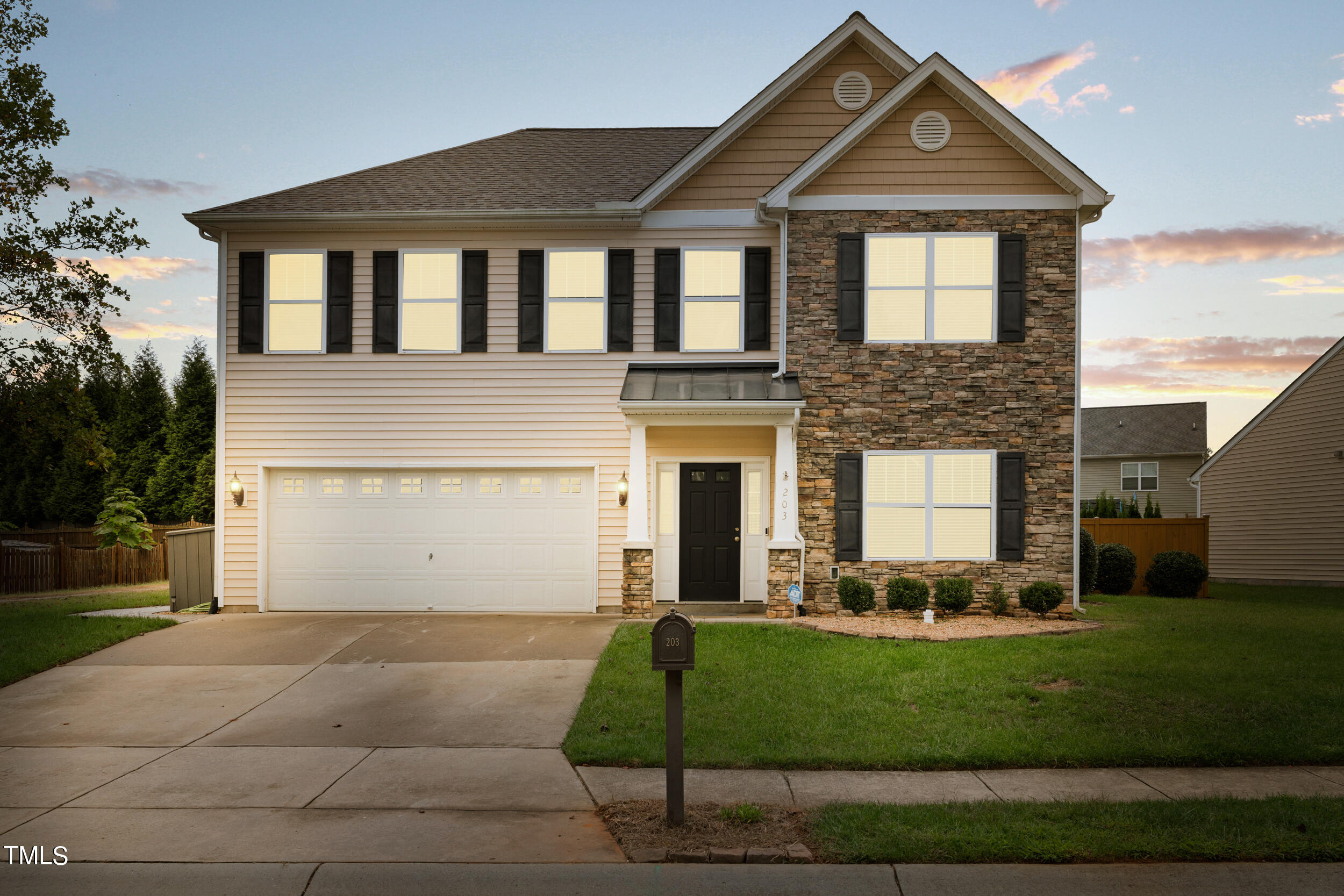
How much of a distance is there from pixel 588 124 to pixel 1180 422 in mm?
30325

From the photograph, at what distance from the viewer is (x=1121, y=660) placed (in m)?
9.10

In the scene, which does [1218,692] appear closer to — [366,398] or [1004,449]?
[1004,449]

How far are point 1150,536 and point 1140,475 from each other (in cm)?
2036

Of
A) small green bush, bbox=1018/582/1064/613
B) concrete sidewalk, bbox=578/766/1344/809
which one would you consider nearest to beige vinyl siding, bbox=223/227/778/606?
small green bush, bbox=1018/582/1064/613

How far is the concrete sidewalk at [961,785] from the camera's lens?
5.64 m

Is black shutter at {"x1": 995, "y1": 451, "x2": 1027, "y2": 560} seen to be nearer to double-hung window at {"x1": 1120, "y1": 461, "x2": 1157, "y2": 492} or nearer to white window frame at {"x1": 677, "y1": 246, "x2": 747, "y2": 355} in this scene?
white window frame at {"x1": 677, "y1": 246, "x2": 747, "y2": 355}

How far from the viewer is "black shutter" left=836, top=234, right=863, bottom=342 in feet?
41.3

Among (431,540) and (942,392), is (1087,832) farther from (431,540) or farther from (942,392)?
(431,540)

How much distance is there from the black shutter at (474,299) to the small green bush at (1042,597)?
900 cm

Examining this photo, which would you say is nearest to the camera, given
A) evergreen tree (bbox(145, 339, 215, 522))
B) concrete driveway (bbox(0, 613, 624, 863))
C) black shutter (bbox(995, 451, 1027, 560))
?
concrete driveway (bbox(0, 613, 624, 863))

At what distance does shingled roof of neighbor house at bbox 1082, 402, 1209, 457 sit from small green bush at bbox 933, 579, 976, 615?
27905mm

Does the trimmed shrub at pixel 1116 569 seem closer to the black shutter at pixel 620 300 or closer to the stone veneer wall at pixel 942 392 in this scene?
the stone veneer wall at pixel 942 392

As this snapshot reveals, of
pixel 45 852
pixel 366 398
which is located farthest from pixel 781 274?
pixel 45 852

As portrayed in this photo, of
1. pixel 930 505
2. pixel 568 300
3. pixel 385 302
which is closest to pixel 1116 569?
pixel 930 505
